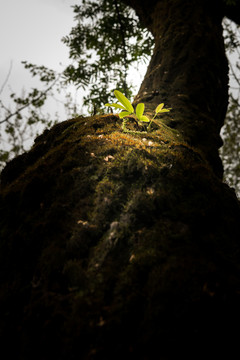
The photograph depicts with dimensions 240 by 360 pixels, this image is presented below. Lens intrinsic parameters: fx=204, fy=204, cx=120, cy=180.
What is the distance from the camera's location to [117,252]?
0.91 m

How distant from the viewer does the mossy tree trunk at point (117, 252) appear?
654 mm

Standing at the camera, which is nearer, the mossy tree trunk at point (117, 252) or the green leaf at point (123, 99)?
the mossy tree trunk at point (117, 252)

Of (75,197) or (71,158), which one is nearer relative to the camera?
(75,197)

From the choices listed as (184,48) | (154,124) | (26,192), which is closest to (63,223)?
(26,192)

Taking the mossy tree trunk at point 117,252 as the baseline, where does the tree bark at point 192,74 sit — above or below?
above

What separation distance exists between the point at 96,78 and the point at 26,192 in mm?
5083

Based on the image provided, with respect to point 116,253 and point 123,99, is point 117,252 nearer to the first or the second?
point 116,253

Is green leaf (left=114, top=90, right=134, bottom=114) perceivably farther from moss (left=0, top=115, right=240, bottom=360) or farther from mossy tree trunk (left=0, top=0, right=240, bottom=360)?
moss (left=0, top=115, right=240, bottom=360)

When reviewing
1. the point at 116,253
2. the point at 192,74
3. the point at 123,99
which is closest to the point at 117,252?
the point at 116,253

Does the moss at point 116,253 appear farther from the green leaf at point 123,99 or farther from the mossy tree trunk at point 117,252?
the green leaf at point 123,99

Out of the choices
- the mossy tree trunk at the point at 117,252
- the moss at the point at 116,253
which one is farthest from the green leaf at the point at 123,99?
the moss at the point at 116,253

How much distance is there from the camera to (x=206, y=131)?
2.13m

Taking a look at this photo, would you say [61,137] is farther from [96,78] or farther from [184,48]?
[96,78]

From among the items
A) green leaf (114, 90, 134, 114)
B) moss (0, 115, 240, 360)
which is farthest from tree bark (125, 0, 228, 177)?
moss (0, 115, 240, 360)
